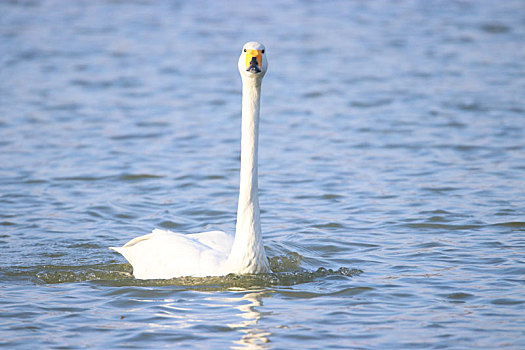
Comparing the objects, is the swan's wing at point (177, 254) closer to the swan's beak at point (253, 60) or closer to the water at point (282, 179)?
the water at point (282, 179)

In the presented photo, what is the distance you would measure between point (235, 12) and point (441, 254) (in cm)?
2016

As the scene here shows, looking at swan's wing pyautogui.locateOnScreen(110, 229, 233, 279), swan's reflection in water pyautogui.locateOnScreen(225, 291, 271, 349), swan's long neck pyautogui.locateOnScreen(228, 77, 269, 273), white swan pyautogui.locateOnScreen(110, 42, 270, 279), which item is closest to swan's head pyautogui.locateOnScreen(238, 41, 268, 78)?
white swan pyautogui.locateOnScreen(110, 42, 270, 279)

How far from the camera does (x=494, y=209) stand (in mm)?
10438

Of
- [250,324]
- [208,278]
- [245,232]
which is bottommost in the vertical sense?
[250,324]

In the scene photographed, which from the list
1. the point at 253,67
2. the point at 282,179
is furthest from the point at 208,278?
the point at 282,179

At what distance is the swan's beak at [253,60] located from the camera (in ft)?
24.2

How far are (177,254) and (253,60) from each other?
6.23 ft

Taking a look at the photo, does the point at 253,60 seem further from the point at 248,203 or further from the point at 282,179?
the point at 282,179

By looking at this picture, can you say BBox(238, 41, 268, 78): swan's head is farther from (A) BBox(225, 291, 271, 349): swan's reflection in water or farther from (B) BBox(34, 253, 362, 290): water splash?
(A) BBox(225, 291, 271, 349): swan's reflection in water

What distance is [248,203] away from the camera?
25.1 feet

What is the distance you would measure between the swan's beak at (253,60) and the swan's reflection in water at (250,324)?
1.98 meters

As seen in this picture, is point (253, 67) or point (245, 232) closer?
point (253, 67)

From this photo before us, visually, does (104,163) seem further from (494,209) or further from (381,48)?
(381,48)

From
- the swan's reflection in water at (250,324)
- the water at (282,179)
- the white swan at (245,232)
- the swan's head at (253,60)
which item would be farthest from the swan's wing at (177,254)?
the swan's head at (253,60)
